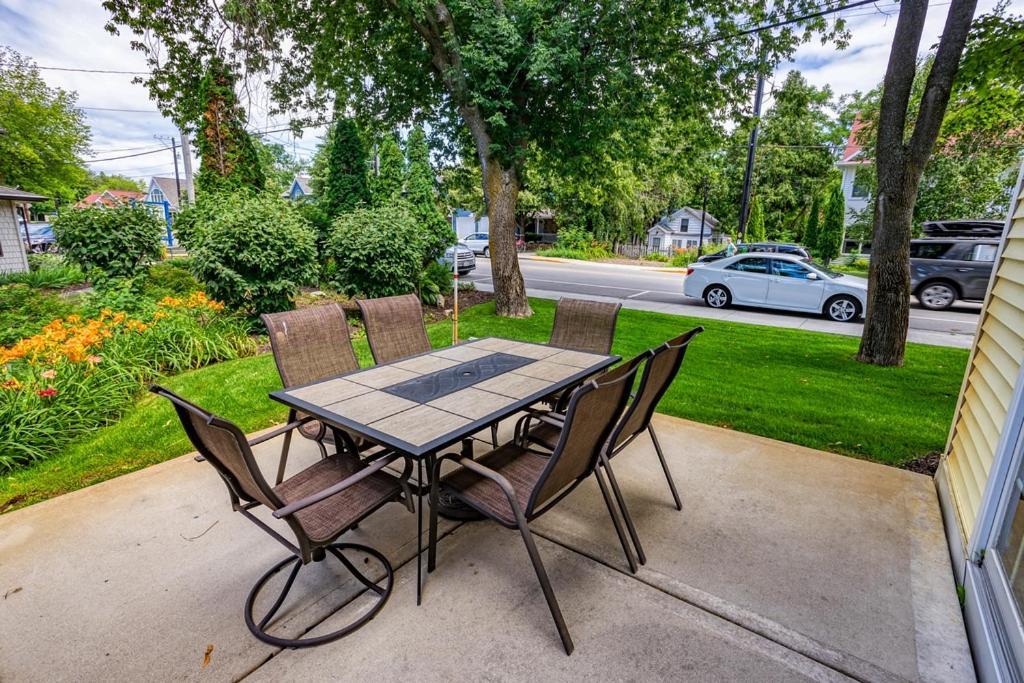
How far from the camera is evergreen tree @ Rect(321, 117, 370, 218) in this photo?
11.5m

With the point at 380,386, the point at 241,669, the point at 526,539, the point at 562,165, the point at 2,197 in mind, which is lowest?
the point at 241,669

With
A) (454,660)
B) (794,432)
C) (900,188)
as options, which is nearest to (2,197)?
(454,660)

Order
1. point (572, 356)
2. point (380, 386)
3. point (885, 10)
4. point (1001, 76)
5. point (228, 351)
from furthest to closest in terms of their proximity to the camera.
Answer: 1. point (885, 10)
2. point (228, 351)
3. point (1001, 76)
4. point (572, 356)
5. point (380, 386)

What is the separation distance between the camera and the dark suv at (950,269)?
9.37 m

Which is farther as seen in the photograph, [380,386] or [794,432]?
[794,432]

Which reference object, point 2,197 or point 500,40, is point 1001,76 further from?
point 2,197

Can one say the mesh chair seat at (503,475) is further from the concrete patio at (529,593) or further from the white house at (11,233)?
the white house at (11,233)

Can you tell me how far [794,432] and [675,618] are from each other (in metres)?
2.51

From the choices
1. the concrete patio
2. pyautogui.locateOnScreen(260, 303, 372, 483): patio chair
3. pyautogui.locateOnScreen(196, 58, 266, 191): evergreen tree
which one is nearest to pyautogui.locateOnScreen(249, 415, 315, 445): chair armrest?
pyautogui.locateOnScreen(260, 303, 372, 483): patio chair

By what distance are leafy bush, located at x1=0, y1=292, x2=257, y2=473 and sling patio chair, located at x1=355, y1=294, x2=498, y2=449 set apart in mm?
2398

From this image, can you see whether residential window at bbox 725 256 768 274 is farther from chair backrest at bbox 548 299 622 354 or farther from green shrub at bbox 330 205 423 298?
chair backrest at bbox 548 299 622 354

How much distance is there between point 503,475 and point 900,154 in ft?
18.0

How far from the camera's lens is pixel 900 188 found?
16.1 ft

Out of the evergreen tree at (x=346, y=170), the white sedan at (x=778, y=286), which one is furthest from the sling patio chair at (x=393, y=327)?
the evergreen tree at (x=346, y=170)
